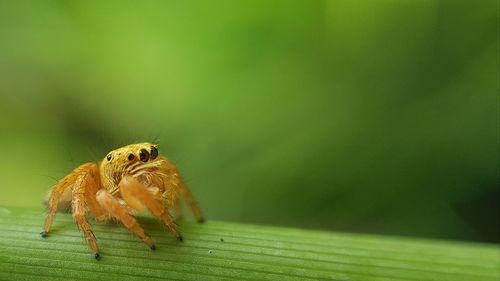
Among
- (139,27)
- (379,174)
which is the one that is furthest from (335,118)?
(139,27)

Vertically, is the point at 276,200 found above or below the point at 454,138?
below

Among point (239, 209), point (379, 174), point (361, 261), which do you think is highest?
point (361, 261)

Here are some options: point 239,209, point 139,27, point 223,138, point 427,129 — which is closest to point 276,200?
point 239,209

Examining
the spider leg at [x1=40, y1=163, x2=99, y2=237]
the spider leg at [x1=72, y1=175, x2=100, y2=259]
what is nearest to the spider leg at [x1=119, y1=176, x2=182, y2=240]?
the spider leg at [x1=72, y1=175, x2=100, y2=259]

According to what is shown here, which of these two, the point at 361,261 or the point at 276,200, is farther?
the point at 276,200

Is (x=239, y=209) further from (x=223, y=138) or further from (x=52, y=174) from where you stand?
(x=52, y=174)

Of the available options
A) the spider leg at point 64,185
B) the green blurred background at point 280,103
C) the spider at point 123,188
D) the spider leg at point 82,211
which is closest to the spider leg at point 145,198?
the spider at point 123,188

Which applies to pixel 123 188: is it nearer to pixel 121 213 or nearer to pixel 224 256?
pixel 121 213
